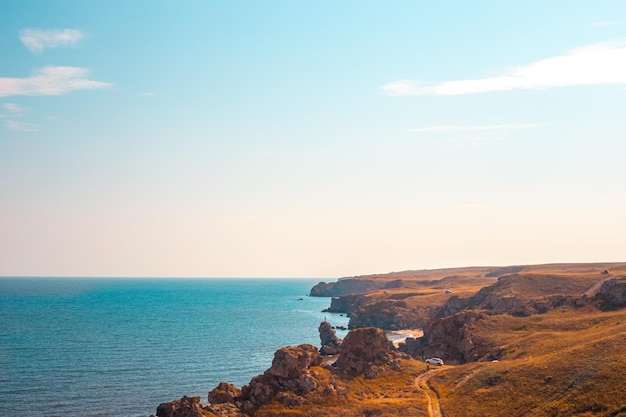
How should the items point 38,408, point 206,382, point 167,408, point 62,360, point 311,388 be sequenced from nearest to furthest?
point 167,408, point 311,388, point 38,408, point 206,382, point 62,360

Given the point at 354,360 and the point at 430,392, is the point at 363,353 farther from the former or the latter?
the point at 430,392

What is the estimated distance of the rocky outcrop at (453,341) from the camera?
4889 inches

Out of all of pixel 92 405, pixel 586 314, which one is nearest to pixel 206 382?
pixel 92 405

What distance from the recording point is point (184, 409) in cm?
7494

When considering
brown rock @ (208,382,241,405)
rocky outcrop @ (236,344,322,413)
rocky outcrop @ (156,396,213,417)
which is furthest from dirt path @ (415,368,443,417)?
rocky outcrop @ (156,396,213,417)

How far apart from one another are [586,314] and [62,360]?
135848mm

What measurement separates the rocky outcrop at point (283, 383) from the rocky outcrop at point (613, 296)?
78708mm

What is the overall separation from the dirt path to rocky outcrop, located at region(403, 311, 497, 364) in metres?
20.1

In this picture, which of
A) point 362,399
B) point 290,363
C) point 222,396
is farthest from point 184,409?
point 362,399

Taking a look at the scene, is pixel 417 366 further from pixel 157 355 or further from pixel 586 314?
pixel 157 355

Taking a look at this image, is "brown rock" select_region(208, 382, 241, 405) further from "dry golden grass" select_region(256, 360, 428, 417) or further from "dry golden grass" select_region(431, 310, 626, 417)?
"dry golden grass" select_region(431, 310, 626, 417)

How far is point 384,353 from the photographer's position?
10488 centimetres

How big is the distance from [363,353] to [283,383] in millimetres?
22620

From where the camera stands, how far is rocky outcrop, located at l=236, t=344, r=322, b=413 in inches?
3216
